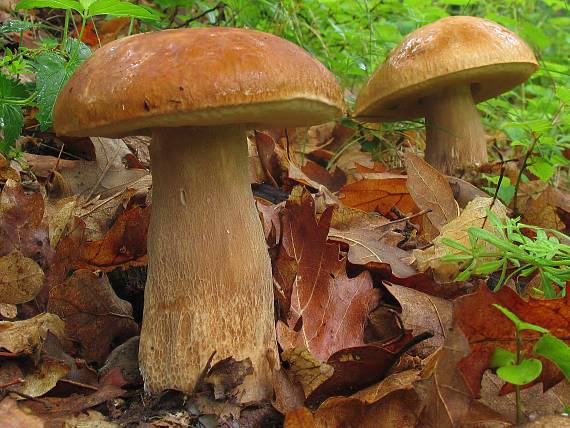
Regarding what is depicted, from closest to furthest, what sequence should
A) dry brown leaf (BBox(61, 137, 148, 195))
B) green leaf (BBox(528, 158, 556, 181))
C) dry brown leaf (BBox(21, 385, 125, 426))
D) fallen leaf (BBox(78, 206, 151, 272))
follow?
1. dry brown leaf (BBox(21, 385, 125, 426))
2. fallen leaf (BBox(78, 206, 151, 272))
3. dry brown leaf (BBox(61, 137, 148, 195))
4. green leaf (BBox(528, 158, 556, 181))

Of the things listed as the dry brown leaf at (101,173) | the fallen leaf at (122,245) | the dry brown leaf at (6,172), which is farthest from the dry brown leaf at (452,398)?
the dry brown leaf at (6,172)

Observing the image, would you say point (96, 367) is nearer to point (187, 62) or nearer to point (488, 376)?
point (187, 62)

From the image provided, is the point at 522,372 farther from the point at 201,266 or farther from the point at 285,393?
the point at 201,266

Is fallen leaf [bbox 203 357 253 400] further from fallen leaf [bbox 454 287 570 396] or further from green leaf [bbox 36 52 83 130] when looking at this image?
green leaf [bbox 36 52 83 130]

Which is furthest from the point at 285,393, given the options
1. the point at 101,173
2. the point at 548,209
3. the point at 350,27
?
the point at 350,27

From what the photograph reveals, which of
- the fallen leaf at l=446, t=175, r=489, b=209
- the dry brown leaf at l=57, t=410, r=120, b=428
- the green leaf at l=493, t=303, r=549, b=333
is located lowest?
the fallen leaf at l=446, t=175, r=489, b=209

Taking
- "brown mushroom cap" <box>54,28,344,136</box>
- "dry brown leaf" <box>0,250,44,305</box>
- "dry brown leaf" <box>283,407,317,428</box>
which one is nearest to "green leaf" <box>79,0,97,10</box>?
"brown mushroom cap" <box>54,28,344,136</box>

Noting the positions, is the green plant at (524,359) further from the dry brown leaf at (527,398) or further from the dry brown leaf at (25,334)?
the dry brown leaf at (25,334)
